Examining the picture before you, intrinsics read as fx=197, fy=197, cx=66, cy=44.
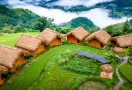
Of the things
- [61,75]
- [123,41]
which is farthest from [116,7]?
[61,75]

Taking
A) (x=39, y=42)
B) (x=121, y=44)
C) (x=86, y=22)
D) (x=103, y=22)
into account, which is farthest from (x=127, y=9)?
(x=39, y=42)

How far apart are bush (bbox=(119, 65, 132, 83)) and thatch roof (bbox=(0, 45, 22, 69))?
1295 cm

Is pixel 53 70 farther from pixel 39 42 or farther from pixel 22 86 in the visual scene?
pixel 39 42

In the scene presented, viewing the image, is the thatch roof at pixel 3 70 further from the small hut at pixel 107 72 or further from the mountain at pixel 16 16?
the mountain at pixel 16 16

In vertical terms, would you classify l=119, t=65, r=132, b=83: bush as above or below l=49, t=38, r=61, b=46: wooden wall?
below

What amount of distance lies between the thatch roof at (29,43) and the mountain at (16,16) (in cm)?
6574

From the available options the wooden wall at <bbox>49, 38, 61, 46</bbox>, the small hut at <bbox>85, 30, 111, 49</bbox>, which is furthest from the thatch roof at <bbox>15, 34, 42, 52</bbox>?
the small hut at <bbox>85, 30, 111, 49</bbox>

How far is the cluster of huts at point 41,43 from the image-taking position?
2395 cm

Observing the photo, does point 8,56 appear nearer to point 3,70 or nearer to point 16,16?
point 3,70

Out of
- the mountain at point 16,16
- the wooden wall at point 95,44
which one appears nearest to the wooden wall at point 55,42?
the wooden wall at point 95,44

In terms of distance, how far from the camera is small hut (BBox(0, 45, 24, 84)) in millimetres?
22794

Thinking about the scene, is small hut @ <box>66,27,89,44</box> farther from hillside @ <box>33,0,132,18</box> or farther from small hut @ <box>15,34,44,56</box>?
hillside @ <box>33,0,132,18</box>

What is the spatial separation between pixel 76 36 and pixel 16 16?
77.8 m

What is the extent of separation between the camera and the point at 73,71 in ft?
Result: 78.9
